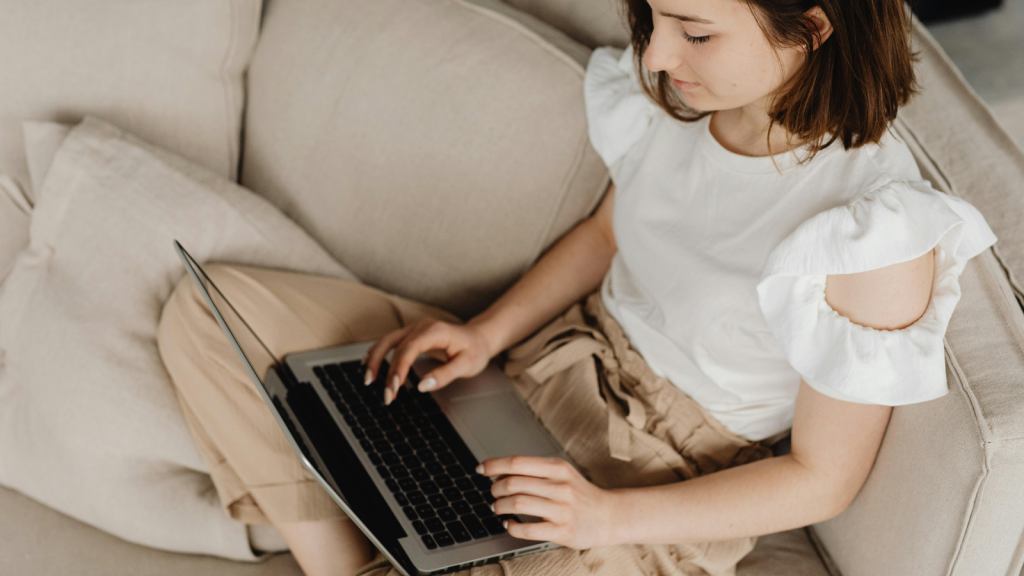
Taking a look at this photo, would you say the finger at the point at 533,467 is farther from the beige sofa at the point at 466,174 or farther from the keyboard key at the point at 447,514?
the beige sofa at the point at 466,174

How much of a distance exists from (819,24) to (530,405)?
580 millimetres

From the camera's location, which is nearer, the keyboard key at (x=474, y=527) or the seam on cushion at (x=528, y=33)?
the keyboard key at (x=474, y=527)

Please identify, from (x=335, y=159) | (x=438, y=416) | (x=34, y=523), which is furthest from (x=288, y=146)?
(x=34, y=523)

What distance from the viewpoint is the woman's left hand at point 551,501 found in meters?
0.76

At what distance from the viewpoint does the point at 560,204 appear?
1099mm

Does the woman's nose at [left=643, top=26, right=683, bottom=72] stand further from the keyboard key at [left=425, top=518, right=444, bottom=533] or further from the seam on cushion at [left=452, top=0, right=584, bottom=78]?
the keyboard key at [left=425, top=518, right=444, bottom=533]

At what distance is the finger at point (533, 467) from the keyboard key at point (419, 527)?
0.11 metres

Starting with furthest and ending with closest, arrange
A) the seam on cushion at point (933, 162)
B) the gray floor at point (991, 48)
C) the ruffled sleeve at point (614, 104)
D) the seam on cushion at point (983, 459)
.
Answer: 1. the gray floor at point (991, 48)
2. the ruffled sleeve at point (614, 104)
3. the seam on cushion at point (933, 162)
4. the seam on cushion at point (983, 459)

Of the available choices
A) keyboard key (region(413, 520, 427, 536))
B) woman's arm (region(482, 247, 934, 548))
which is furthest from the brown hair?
keyboard key (region(413, 520, 427, 536))

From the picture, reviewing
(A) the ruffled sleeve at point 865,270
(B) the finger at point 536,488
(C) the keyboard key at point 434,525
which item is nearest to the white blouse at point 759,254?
(A) the ruffled sleeve at point 865,270

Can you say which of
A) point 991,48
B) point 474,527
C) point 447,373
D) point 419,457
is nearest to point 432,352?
point 447,373

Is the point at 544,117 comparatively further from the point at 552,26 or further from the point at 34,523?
the point at 34,523

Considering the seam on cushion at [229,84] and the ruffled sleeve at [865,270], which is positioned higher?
the seam on cushion at [229,84]

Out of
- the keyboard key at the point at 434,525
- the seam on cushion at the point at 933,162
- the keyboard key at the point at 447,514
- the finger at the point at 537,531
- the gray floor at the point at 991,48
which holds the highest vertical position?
the seam on cushion at the point at 933,162
